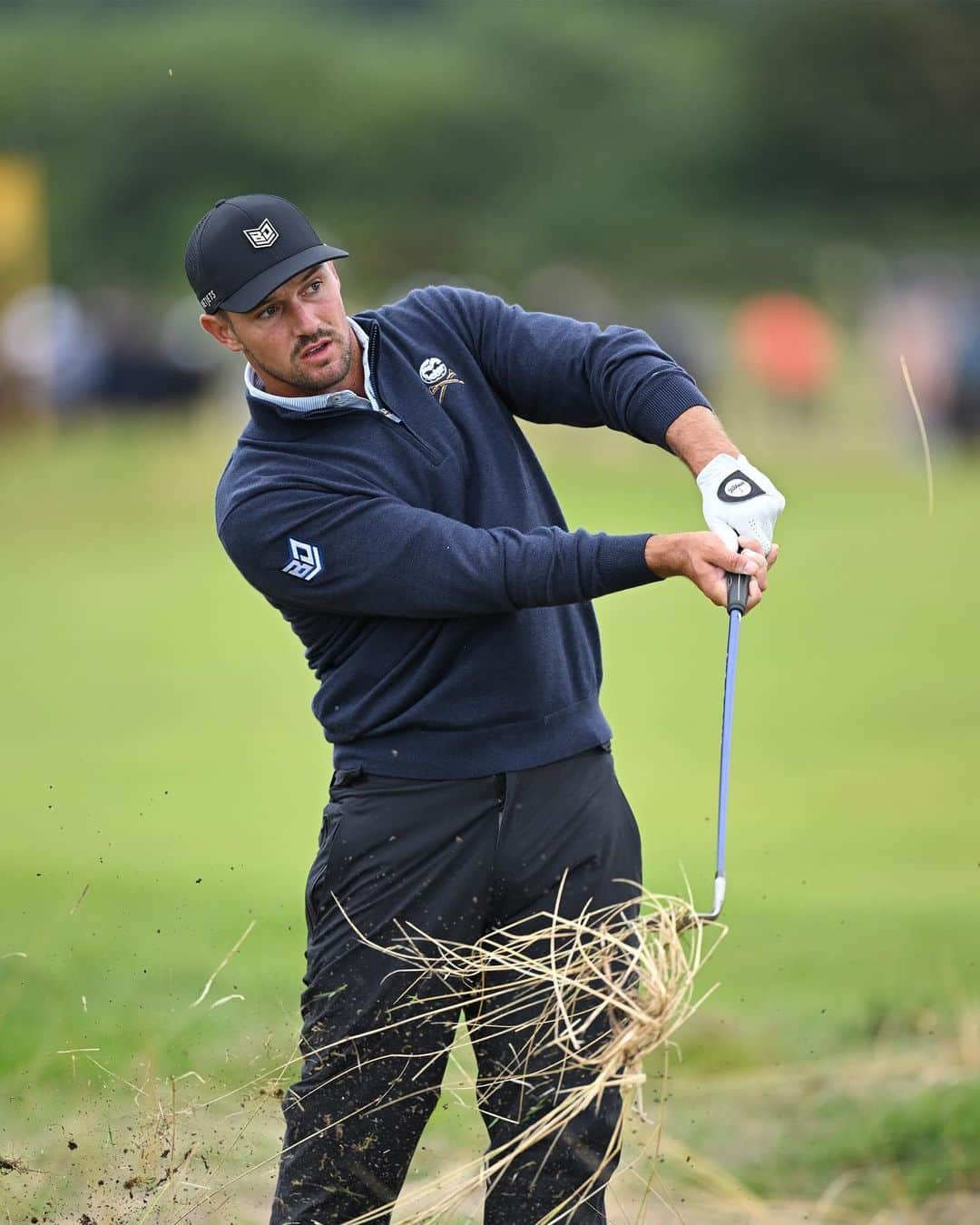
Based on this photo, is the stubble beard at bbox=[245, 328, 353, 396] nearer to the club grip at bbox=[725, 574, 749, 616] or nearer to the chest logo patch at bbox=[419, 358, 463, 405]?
the chest logo patch at bbox=[419, 358, 463, 405]

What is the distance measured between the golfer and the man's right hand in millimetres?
132

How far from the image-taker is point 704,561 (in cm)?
382

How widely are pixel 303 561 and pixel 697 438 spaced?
2.84ft

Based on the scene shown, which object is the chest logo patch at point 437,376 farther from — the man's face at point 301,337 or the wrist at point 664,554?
the wrist at point 664,554

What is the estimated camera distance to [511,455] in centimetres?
420

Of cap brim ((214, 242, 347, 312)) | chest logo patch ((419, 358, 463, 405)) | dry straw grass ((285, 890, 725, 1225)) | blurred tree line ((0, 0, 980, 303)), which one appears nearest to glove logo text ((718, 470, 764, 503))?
chest logo patch ((419, 358, 463, 405))

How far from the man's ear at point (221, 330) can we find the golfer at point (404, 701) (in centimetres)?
4

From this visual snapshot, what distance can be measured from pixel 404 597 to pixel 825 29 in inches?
2693

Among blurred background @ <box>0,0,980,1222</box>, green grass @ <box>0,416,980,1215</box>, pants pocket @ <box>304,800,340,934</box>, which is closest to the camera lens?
pants pocket @ <box>304,800,340,934</box>

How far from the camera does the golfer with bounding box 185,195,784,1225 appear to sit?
4.01 meters

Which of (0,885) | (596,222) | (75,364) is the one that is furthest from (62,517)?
(596,222)

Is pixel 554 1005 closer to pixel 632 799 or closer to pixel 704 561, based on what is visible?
pixel 704 561

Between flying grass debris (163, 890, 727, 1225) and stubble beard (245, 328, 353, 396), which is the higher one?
stubble beard (245, 328, 353, 396)

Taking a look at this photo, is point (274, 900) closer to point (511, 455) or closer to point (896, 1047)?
point (896, 1047)
